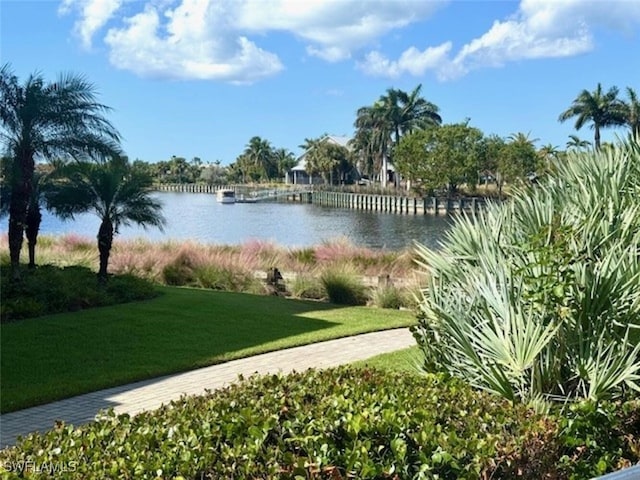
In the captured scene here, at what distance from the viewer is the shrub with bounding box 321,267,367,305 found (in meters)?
16.4

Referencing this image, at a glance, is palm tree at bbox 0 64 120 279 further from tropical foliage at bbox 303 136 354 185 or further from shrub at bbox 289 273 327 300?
tropical foliage at bbox 303 136 354 185

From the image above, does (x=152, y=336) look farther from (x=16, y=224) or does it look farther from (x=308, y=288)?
(x=308, y=288)

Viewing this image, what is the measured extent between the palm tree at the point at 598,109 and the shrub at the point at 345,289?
62829 mm

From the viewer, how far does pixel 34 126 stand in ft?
47.4

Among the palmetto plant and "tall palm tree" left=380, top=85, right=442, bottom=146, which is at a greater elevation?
"tall palm tree" left=380, top=85, right=442, bottom=146

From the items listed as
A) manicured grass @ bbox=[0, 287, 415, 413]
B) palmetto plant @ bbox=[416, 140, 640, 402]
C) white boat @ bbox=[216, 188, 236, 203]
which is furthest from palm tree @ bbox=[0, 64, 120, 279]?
white boat @ bbox=[216, 188, 236, 203]

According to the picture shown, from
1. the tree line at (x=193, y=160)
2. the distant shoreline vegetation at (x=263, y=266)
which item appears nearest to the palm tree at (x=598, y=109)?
the tree line at (x=193, y=160)

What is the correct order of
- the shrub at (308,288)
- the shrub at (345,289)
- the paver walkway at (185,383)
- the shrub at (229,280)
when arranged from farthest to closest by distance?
the shrub at (229,280) < the shrub at (308,288) < the shrub at (345,289) < the paver walkway at (185,383)

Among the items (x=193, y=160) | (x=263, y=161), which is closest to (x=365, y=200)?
(x=263, y=161)

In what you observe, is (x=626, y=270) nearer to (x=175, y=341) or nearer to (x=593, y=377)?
(x=593, y=377)

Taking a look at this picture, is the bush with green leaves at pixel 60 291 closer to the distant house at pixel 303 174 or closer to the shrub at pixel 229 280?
the shrub at pixel 229 280

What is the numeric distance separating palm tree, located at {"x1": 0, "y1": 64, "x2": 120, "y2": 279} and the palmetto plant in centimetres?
1075

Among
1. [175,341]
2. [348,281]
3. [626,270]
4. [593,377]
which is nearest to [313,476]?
[593,377]

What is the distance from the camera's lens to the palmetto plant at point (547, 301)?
4914mm
